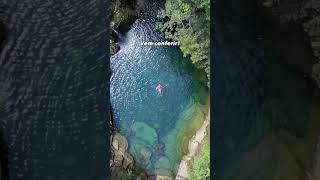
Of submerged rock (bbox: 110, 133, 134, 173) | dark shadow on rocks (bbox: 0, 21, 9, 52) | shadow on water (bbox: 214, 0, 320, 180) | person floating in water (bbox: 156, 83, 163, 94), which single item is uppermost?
dark shadow on rocks (bbox: 0, 21, 9, 52)

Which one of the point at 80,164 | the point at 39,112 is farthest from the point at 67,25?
the point at 80,164

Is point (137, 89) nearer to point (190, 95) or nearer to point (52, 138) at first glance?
point (190, 95)

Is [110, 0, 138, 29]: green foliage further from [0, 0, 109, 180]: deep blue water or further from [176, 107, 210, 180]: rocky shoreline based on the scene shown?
[0, 0, 109, 180]: deep blue water

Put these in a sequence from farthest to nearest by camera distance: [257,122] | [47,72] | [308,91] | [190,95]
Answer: [190,95] → [308,91] → [257,122] → [47,72]

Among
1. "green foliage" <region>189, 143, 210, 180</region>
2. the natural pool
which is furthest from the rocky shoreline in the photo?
"green foliage" <region>189, 143, 210, 180</region>

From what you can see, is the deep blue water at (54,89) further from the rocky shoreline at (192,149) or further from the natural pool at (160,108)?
the natural pool at (160,108)
